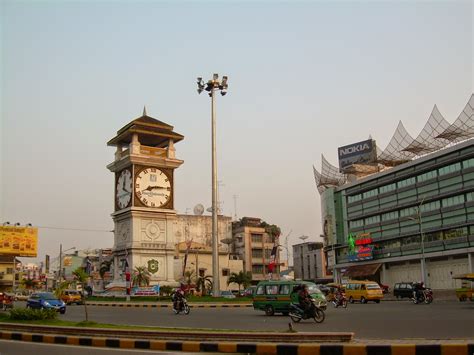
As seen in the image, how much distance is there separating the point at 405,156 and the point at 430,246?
48.5ft

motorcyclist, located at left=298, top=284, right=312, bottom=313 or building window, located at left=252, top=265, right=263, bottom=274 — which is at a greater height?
building window, located at left=252, top=265, right=263, bottom=274

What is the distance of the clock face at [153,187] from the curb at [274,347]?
151 ft

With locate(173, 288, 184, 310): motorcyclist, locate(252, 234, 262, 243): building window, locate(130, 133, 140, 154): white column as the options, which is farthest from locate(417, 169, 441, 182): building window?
→ locate(173, 288, 184, 310): motorcyclist

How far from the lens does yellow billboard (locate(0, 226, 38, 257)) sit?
7812cm

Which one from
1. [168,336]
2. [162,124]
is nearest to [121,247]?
[162,124]

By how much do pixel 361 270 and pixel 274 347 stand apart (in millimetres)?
72236

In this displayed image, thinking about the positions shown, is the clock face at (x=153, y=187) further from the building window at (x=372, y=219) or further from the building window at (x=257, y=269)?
the building window at (x=257, y=269)

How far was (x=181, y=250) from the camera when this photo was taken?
88.1m

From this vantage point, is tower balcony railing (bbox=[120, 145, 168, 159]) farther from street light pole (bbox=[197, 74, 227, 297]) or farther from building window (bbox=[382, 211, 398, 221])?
building window (bbox=[382, 211, 398, 221])

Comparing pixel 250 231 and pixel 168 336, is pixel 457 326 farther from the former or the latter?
pixel 250 231

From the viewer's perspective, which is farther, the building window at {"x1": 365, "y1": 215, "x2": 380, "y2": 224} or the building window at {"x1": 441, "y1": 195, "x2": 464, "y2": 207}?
the building window at {"x1": 365, "y1": 215, "x2": 380, "y2": 224}

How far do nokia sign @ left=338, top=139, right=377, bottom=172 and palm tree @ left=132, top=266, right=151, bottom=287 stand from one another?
42570 mm

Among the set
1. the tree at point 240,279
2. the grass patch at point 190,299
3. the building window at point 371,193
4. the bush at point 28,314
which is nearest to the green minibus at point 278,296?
the bush at point 28,314

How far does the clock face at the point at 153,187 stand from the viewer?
60.4 meters
